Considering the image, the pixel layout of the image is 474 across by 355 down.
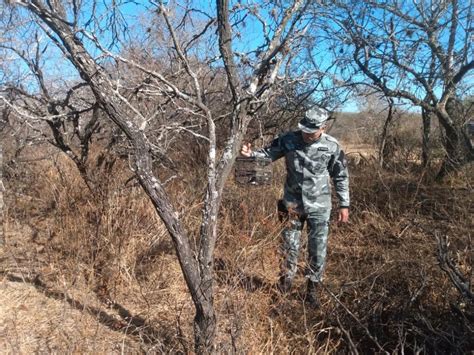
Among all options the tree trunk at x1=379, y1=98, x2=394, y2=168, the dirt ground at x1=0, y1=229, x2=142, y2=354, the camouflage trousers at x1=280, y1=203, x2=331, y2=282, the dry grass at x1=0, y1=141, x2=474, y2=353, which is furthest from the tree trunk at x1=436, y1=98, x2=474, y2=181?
the dirt ground at x1=0, y1=229, x2=142, y2=354

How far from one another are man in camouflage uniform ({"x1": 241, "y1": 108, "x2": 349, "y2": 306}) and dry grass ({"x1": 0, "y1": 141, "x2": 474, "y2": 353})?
0.82 ft

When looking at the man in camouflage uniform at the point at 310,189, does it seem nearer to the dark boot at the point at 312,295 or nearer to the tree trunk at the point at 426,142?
the dark boot at the point at 312,295

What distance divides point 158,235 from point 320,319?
1.72 m

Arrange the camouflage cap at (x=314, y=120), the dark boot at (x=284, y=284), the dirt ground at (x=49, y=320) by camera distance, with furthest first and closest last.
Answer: the dark boot at (x=284, y=284) < the camouflage cap at (x=314, y=120) < the dirt ground at (x=49, y=320)

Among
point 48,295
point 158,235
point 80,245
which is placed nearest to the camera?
point 48,295

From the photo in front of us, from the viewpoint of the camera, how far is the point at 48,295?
333 cm

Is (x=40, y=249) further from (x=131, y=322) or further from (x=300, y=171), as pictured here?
(x=300, y=171)

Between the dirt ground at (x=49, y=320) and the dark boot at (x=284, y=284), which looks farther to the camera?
the dark boot at (x=284, y=284)

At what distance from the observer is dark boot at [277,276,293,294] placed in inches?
128

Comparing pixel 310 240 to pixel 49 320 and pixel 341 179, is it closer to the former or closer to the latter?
pixel 341 179

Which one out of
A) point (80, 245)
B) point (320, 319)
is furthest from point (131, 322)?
point (320, 319)

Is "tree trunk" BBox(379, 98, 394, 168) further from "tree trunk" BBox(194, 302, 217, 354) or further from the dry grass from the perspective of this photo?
"tree trunk" BBox(194, 302, 217, 354)

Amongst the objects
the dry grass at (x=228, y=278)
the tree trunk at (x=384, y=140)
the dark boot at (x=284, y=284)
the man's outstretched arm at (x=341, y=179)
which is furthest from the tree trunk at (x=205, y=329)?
the tree trunk at (x=384, y=140)

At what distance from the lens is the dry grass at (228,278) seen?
267 cm
